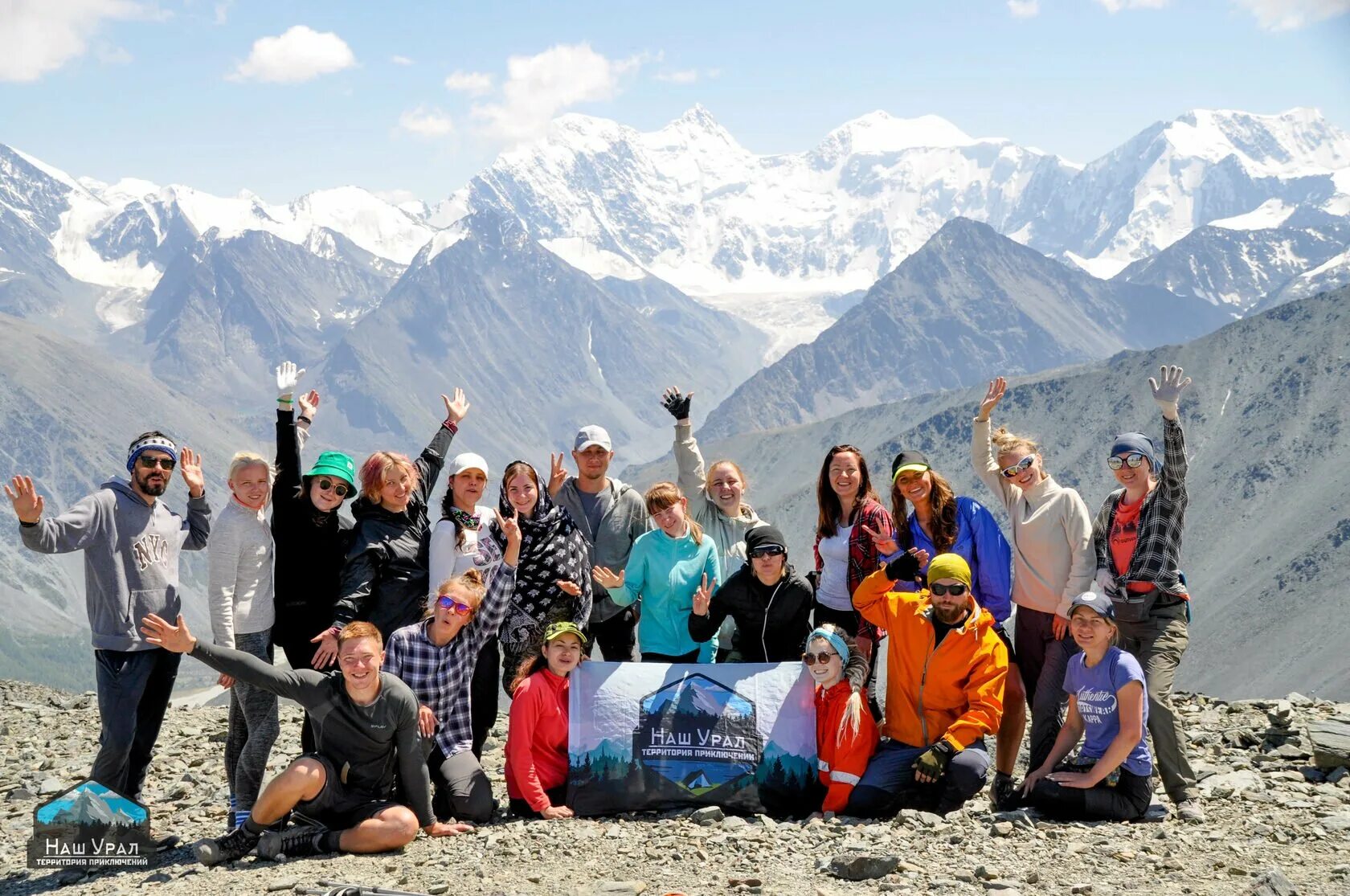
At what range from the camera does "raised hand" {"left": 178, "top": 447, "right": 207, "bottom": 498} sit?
34.2 feet

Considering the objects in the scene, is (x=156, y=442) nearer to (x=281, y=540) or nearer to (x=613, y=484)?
(x=281, y=540)

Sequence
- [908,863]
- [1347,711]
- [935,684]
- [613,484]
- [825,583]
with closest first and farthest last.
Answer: [908,863] → [935,684] → [825,583] → [613,484] → [1347,711]

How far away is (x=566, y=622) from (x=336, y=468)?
2.57 metres

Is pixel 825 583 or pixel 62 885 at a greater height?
pixel 825 583

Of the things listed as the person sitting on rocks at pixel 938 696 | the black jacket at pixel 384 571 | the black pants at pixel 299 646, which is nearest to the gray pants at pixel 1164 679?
the person sitting on rocks at pixel 938 696

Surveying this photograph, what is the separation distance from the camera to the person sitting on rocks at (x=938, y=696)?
33.5 feet

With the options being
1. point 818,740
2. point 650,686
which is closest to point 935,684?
point 818,740

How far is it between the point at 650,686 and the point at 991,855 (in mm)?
3347

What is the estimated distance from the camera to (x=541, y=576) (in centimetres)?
1118

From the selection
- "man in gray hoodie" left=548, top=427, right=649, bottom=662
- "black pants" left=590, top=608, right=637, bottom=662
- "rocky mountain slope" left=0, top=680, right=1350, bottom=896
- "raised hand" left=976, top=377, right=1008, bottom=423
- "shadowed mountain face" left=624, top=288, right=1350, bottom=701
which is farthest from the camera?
"shadowed mountain face" left=624, top=288, right=1350, bottom=701

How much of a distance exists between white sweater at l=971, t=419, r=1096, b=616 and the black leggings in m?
1.62

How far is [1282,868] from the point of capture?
9023 mm

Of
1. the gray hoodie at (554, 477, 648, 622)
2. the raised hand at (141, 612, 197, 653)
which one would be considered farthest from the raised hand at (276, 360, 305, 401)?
the raised hand at (141, 612, 197, 653)

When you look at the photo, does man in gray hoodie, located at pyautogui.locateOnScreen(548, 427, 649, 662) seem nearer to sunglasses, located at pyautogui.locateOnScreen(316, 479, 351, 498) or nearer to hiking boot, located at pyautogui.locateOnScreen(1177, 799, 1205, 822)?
sunglasses, located at pyautogui.locateOnScreen(316, 479, 351, 498)
